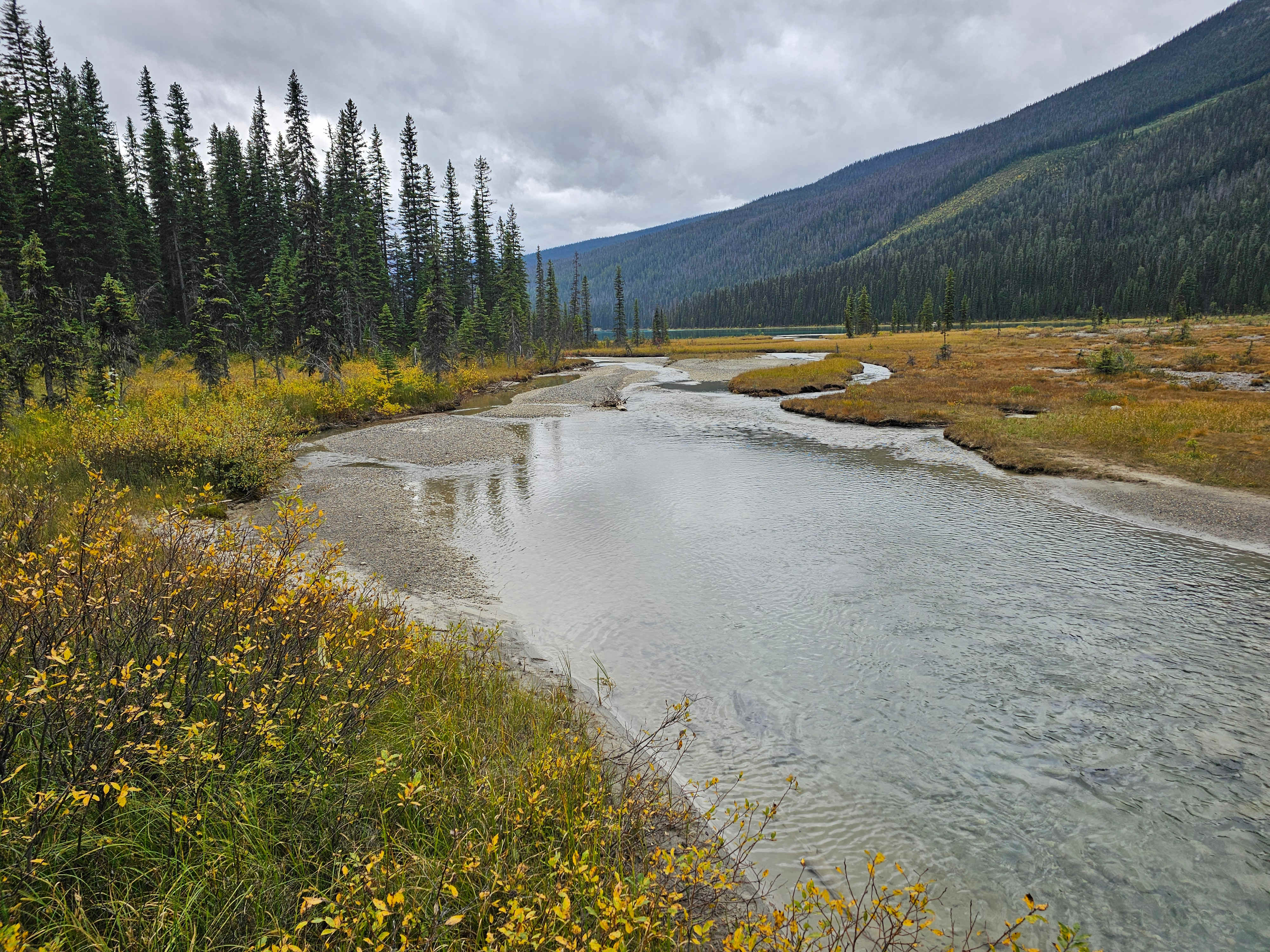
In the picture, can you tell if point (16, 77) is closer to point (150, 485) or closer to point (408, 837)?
point (150, 485)

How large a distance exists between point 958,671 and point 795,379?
43.9 m

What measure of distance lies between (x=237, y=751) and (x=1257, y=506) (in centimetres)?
2306

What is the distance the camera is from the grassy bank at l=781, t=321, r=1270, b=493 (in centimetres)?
2028

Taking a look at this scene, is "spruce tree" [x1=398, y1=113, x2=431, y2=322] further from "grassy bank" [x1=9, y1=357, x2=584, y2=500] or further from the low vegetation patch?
the low vegetation patch

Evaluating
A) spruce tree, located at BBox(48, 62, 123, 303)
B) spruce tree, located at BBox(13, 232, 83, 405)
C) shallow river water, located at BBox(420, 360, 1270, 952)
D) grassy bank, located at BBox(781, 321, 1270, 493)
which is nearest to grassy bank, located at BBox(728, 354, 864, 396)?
grassy bank, located at BBox(781, 321, 1270, 493)

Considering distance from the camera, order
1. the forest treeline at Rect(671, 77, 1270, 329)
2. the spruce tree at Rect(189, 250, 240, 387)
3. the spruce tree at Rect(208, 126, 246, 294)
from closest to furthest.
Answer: the spruce tree at Rect(189, 250, 240, 387) → the spruce tree at Rect(208, 126, 246, 294) → the forest treeline at Rect(671, 77, 1270, 329)

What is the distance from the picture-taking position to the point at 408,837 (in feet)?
13.4

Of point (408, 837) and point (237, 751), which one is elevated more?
point (237, 751)

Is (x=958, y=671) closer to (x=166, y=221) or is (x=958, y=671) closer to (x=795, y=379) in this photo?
(x=795, y=379)

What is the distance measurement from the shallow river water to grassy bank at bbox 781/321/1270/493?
577cm

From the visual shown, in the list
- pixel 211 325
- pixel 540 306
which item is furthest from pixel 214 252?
pixel 540 306

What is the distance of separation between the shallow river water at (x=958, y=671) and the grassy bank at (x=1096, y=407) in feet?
18.9

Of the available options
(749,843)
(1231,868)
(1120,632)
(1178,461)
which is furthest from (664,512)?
(1178,461)

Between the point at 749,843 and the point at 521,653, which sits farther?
the point at 521,653
